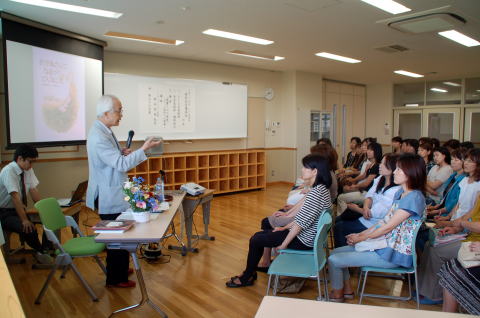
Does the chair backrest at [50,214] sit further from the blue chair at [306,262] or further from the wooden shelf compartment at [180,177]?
the wooden shelf compartment at [180,177]

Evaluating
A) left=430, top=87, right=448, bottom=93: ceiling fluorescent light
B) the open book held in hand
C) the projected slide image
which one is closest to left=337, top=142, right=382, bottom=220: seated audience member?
the open book held in hand

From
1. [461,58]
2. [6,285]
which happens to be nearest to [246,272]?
[6,285]

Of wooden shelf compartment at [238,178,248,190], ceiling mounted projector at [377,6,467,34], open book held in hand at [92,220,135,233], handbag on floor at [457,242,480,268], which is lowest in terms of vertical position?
wooden shelf compartment at [238,178,248,190]

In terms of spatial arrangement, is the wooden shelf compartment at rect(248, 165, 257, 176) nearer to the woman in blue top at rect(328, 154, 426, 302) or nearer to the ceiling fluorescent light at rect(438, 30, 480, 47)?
the ceiling fluorescent light at rect(438, 30, 480, 47)

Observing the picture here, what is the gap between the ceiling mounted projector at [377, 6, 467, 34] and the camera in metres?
4.51

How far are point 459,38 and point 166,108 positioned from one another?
5.30m

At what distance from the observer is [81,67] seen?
5.75m

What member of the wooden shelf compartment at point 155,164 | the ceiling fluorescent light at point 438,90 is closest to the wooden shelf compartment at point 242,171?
the wooden shelf compartment at point 155,164

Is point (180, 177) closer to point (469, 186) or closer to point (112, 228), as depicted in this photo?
point (112, 228)

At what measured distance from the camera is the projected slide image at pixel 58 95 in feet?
16.7

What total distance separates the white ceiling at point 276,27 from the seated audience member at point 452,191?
5.88ft

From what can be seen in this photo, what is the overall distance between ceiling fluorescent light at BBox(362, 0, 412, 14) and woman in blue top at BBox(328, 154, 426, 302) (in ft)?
7.48

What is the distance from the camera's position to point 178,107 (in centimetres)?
749

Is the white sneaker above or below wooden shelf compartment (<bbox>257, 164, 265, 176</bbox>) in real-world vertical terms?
below
